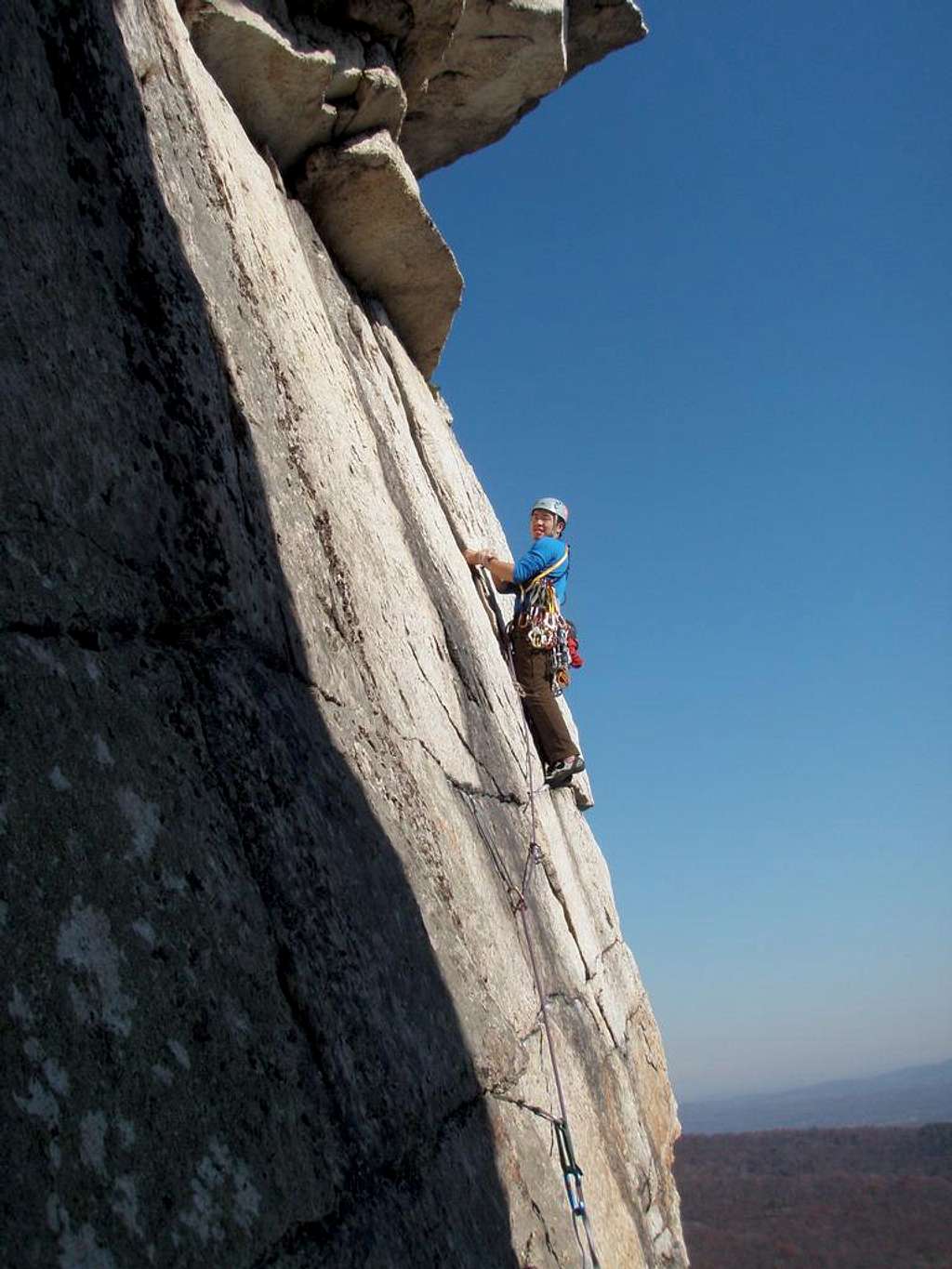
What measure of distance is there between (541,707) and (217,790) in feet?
17.0

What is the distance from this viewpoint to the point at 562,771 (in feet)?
26.3

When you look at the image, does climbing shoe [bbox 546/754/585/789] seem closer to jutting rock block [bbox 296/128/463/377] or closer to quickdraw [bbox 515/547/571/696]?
quickdraw [bbox 515/547/571/696]

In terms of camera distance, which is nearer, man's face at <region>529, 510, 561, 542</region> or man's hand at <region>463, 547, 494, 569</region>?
man's hand at <region>463, 547, 494, 569</region>

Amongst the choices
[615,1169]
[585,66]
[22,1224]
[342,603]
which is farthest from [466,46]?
[22,1224]

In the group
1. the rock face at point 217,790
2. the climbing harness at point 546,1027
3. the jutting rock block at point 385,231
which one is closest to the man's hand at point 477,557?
the climbing harness at point 546,1027

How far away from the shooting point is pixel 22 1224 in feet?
5.82

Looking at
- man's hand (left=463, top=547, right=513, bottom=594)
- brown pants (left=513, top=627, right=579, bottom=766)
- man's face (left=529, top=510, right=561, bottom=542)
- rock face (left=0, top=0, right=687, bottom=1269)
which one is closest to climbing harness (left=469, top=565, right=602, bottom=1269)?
rock face (left=0, top=0, right=687, bottom=1269)

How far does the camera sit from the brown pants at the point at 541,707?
798 cm

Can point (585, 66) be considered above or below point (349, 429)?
above

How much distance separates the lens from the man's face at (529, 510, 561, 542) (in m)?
8.57

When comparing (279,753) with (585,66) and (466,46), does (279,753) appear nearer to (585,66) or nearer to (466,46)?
(466,46)

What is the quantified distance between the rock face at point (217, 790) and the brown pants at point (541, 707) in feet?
6.64

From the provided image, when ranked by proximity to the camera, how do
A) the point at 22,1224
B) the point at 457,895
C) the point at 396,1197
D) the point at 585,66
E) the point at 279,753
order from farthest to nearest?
the point at 585,66, the point at 457,895, the point at 279,753, the point at 396,1197, the point at 22,1224

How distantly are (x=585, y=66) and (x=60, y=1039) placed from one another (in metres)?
9.95
